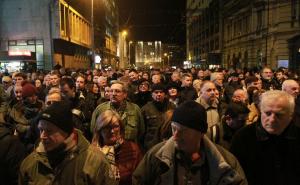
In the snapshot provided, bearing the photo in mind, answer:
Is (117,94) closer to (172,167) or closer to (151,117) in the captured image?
(151,117)

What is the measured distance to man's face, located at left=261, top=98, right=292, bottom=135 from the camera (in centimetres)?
390

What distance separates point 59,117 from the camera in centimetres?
362

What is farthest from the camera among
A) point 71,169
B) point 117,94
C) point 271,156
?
point 117,94

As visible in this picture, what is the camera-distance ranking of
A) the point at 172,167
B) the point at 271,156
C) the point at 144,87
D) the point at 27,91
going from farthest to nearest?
the point at 144,87
the point at 27,91
the point at 271,156
the point at 172,167

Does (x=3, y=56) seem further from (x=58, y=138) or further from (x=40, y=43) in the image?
(x=58, y=138)

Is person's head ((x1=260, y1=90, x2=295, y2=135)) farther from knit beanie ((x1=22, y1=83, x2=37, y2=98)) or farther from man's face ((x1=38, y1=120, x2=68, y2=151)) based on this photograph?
knit beanie ((x1=22, y1=83, x2=37, y2=98))

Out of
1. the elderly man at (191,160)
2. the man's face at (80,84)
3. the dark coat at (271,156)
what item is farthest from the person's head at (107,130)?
the man's face at (80,84)

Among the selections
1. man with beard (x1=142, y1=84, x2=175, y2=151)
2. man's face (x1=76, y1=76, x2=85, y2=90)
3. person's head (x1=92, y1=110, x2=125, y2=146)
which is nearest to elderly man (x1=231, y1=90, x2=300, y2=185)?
person's head (x1=92, y1=110, x2=125, y2=146)

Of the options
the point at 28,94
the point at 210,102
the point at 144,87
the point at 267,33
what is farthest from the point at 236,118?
the point at 267,33

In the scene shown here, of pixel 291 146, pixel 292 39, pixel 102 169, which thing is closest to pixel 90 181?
pixel 102 169

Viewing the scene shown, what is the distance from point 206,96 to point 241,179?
3.78 meters

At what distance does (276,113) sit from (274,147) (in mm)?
313

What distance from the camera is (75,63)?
57719 mm

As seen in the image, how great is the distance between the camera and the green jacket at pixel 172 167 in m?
3.08
